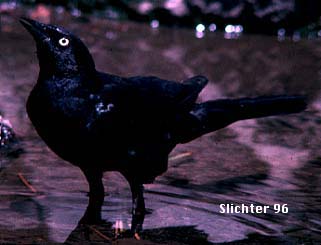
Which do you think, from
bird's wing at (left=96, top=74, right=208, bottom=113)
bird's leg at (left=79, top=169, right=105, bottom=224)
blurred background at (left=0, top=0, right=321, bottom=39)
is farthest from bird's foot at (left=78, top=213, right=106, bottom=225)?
blurred background at (left=0, top=0, right=321, bottom=39)

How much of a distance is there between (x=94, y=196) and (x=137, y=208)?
0.28 meters

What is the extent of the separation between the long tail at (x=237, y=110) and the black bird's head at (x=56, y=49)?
1094mm

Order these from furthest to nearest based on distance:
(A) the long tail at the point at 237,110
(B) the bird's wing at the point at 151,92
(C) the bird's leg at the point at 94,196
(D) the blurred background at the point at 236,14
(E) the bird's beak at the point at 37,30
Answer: (D) the blurred background at the point at 236,14, (A) the long tail at the point at 237,110, (B) the bird's wing at the point at 151,92, (C) the bird's leg at the point at 94,196, (E) the bird's beak at the point at 37,30

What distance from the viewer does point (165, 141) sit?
18.0 ft

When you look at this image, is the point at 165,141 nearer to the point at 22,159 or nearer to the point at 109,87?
the point at 109,87

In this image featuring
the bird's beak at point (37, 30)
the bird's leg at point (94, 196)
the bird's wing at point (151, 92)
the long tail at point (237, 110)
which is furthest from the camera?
the long tail at point (237, 110)

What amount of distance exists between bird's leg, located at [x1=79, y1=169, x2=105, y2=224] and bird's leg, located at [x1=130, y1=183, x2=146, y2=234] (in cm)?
20

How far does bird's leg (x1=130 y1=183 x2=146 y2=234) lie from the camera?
16.0ft

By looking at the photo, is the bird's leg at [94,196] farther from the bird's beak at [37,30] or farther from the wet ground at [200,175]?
the bird's beak at [37,30]

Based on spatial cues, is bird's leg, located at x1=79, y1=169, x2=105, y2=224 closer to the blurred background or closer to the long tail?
the long tail

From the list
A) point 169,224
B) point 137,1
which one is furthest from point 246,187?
point 137,1

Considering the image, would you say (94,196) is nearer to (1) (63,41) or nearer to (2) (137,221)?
(2) (137,221)

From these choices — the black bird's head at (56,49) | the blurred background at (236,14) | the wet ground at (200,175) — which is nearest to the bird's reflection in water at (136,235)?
the wet ground at (200,175)

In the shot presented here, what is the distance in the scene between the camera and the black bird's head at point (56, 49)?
15.9 ft
